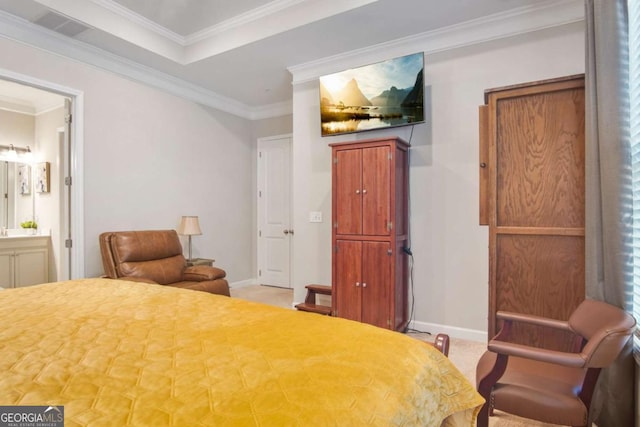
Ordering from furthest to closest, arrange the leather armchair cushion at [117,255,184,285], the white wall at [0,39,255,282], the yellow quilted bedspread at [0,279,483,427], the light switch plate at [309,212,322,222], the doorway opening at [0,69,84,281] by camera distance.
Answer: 1. the doorway opening at [0,69,84,281]
2. the light switch plate at [309,212,322,222]
3. the white wall at [0,39,255,282]
4. the leather armchair cushion at [117,255,184,285]
5. the yellow quilted bedspread at [0,279,483,427]

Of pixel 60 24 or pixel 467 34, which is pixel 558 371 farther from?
pixel 60 24

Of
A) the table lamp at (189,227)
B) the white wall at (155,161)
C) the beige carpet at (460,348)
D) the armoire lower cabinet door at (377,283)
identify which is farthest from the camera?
the table lamp at (189,227)

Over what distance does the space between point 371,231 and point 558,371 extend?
5.95ft

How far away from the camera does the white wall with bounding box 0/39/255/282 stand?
357 centimetres

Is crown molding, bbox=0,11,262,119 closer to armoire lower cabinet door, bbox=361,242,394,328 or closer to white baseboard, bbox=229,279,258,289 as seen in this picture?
white baseboard, bbox=229,279,258,289

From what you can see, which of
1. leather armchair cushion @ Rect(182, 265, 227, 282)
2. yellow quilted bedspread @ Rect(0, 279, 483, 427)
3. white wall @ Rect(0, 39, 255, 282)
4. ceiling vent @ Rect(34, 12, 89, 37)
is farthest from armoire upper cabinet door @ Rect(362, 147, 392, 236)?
ceiling vent @ Rect(34, 12, 89, 37)

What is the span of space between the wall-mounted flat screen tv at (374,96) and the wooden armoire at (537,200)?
1.46 meters

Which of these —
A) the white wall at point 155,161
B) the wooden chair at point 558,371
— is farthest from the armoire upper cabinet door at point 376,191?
the white wall at point 155,161

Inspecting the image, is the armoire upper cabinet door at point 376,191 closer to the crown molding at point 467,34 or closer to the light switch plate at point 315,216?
the light switch plate at point 315,216

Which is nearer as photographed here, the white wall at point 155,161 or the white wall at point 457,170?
the white wall at point 457,170

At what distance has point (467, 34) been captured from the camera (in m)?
3.22

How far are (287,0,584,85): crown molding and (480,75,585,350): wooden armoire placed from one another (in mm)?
1606

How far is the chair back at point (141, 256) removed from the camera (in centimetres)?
346

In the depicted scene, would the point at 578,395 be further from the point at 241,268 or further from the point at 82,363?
the point at 241,268
